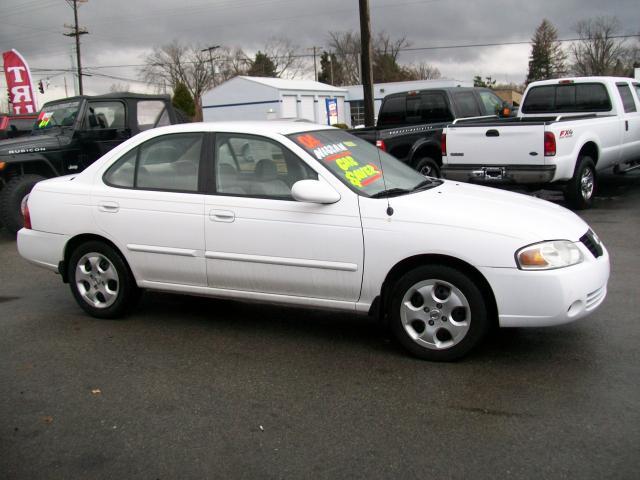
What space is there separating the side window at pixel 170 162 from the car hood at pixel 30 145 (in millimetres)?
5443

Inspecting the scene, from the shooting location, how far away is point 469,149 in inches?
395

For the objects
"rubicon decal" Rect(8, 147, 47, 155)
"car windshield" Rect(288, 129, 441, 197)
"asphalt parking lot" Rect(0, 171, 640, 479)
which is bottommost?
"asphalt parking lot" Rect(0, 171, 640, 479)

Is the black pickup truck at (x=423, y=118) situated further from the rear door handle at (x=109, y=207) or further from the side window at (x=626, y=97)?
the rear door handle at (x=109, y=207)

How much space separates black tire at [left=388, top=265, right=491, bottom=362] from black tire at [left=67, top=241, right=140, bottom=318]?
2.30 m

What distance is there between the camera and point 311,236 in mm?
4594

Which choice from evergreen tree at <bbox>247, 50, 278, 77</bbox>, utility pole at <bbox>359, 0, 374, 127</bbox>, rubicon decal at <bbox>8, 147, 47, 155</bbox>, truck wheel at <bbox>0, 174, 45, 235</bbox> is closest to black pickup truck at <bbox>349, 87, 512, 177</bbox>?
utility pole at <bbox>359, 0, 374, 127</bbox>

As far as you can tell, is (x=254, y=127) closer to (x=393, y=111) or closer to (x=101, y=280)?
(x=101, y=280)

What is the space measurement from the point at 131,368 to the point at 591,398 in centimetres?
297

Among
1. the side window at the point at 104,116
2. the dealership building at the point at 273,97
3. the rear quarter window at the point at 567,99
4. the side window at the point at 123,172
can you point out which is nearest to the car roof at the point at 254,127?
the side window at the point at 123,172

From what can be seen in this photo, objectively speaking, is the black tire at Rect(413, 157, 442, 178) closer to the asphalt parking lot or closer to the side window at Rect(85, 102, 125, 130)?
the side window at Rect(85, 102, 125, 130)

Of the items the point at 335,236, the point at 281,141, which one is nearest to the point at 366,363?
the point at 335,236

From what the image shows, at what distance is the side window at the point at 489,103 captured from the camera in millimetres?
13500

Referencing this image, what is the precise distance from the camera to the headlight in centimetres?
412

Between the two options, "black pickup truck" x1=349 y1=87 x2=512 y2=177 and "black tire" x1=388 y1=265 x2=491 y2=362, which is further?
"black pickup truck" x1=349 y1=87 x2=512 y2=177
